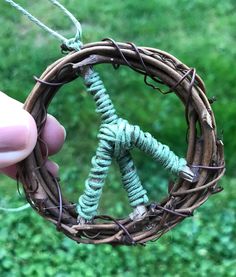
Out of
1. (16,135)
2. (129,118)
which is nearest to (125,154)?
(16,135)

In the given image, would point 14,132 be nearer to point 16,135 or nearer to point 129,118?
point 16,135

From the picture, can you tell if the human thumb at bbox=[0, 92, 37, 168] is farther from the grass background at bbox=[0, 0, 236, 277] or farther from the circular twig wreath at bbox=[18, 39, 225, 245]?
the grass background at bbox=[0, 0, 236, 277]

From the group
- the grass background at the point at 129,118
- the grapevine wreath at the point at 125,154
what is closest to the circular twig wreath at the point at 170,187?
the grapevine wreath at the point at 125,154

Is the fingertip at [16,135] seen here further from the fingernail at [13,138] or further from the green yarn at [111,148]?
the green yarn at [111,148]

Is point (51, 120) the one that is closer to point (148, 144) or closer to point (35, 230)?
point (148, 144)

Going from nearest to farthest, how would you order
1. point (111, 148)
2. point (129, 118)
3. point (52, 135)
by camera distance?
point (111, 148)
point (52, 135)
point (129, 118)

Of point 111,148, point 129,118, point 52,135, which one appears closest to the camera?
point 111,148
